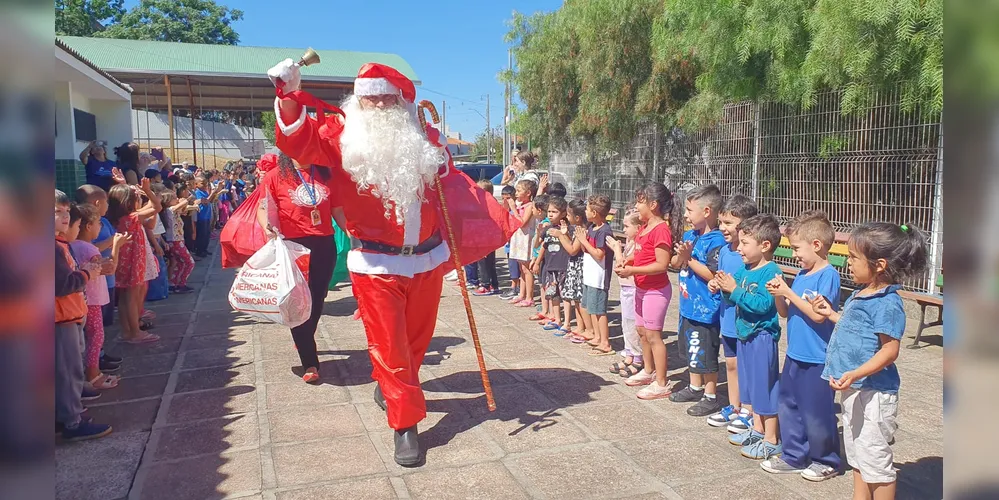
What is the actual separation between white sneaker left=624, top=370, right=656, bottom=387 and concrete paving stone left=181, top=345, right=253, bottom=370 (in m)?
3.05

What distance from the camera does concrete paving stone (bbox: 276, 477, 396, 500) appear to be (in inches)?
131

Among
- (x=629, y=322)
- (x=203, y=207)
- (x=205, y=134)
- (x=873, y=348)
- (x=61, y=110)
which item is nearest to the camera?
(x=61, y=110)

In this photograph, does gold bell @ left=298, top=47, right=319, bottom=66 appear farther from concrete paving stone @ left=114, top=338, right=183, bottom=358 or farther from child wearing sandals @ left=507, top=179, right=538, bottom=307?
child wearing sandals @ left=507, top=179, right=538, bottom=307

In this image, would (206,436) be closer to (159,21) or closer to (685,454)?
(685,454)

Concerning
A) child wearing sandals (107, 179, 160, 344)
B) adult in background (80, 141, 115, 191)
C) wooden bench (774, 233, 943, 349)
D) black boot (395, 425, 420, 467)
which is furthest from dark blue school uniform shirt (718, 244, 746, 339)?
adult in background (80, 141, 115, 191)

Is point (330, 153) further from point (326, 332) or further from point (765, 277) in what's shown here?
point (326, 332)

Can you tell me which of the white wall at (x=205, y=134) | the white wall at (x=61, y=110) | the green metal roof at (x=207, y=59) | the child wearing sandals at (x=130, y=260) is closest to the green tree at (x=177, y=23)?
the white wall at (x=205, y=134)

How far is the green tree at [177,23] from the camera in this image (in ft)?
147

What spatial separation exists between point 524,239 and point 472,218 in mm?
3512

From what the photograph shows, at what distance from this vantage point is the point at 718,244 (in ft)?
14.5

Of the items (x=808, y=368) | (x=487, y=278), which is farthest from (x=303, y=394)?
(x=487, y=278)

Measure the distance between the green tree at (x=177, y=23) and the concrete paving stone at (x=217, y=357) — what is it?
44.8 meters

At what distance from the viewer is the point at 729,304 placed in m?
4.08
